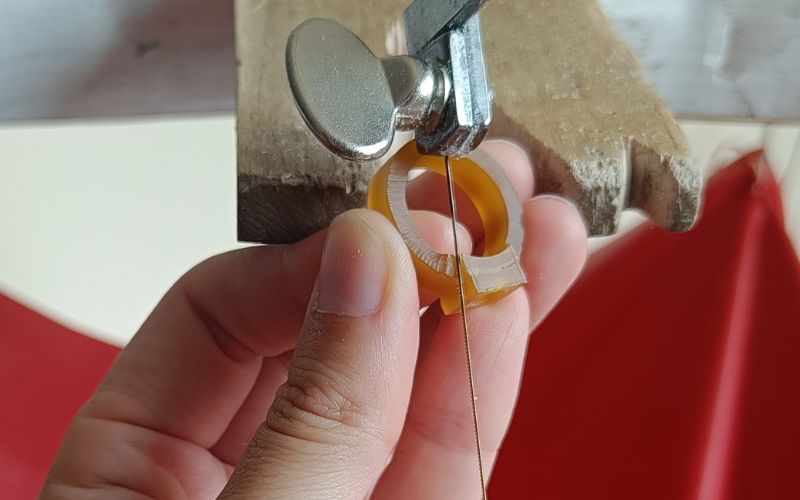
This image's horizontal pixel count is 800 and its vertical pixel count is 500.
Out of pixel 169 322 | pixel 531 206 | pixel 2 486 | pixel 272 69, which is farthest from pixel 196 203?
pixel 531 206

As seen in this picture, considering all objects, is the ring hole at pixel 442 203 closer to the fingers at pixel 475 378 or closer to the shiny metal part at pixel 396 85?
the fingers at pixel 475 378

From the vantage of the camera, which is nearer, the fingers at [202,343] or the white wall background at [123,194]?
the fingers at [202,343]

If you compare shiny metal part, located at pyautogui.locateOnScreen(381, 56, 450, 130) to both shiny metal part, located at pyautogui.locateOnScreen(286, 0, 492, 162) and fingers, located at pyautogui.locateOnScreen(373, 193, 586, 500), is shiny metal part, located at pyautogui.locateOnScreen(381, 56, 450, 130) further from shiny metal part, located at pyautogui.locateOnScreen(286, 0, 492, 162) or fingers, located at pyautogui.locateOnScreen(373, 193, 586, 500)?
fingers, located at pyautogui.locateOnScreen(373, 193, 586, 500)

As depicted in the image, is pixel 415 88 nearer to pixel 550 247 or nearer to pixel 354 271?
pixel 354 271

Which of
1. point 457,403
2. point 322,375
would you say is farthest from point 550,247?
point 322,375

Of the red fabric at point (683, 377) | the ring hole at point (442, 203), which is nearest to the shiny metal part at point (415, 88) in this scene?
the ring hole at point (442, 203)

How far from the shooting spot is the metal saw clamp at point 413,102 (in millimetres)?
407

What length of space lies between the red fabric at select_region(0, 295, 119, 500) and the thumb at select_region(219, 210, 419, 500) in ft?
2.56

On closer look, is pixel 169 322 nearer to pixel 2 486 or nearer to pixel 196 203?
pixel 2 486

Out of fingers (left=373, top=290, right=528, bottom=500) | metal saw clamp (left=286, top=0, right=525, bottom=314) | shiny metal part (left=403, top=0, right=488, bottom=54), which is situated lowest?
fingers (left=373, top=290, right=528, bottom=500)

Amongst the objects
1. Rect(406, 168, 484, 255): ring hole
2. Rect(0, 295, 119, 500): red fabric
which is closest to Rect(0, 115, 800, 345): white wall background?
Rect(0, 295, 119, 500): red fabric

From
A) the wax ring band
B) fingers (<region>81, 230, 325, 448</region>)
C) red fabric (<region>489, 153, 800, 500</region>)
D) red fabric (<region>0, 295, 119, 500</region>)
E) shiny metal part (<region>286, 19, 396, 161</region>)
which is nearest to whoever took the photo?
shiny metal part (<region>286, 19, 396, 161</region>)

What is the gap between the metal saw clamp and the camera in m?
0.41

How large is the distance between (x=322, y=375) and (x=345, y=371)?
0.06ft
